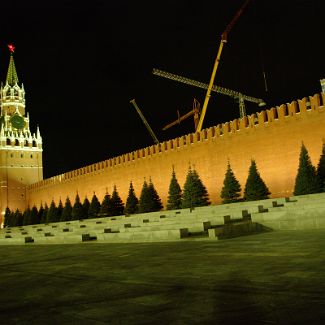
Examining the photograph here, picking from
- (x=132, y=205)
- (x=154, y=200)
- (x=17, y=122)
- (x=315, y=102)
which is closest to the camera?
(x=315, y=102)

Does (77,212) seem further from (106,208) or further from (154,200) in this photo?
(154,200)

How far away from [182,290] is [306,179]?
29.6ft

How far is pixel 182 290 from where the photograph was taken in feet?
9.17

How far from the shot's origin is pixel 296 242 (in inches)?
188

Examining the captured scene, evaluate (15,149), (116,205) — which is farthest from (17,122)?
(116,205)

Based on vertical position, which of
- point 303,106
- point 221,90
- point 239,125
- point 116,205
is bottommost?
point 116,205

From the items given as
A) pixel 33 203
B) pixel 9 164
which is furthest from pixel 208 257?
pixel 9 164

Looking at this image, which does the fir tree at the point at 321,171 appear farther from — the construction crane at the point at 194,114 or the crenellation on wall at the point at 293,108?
the construction crane at the point at 194,114

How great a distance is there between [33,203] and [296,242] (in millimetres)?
28017

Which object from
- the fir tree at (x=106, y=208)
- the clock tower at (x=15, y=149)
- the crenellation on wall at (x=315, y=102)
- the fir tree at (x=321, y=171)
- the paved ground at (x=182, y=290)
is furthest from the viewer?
the clock tower at (x=15, y=149)

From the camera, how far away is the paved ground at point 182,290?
2.17 metres

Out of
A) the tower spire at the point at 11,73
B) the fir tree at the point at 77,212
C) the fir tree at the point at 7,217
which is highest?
the tower spire at the point at 11,73

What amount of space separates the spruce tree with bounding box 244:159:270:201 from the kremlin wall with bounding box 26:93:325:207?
698 millimetres

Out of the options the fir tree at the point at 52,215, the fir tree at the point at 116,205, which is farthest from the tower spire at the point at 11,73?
the fir tree at the point at 116,205
